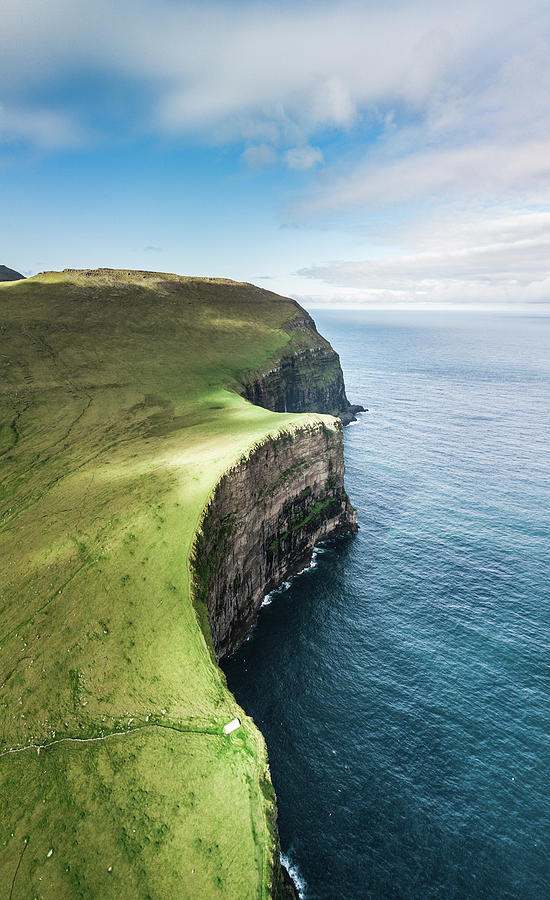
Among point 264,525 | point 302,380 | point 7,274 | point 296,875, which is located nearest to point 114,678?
point 296,875

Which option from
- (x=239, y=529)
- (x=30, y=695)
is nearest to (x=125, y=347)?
(x=239, y=529)

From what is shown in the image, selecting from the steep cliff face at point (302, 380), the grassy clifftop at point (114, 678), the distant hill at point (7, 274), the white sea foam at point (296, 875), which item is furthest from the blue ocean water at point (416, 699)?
the distant hill at point (7, 274)

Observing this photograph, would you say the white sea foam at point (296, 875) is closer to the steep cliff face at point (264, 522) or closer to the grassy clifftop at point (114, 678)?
the grassy clifftop at point (114, 678)

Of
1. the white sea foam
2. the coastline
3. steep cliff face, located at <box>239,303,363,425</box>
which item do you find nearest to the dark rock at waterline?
the coastline

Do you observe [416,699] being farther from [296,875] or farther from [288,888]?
[288,888]

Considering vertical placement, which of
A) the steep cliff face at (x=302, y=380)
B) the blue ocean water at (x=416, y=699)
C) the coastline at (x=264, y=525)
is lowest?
the blue ocean water at (x=416, y=699)

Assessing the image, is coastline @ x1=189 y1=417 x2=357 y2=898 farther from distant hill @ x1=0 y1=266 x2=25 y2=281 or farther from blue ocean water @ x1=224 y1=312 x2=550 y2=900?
distant hill @ x1=0 y1=266 x2=25 y2=281
